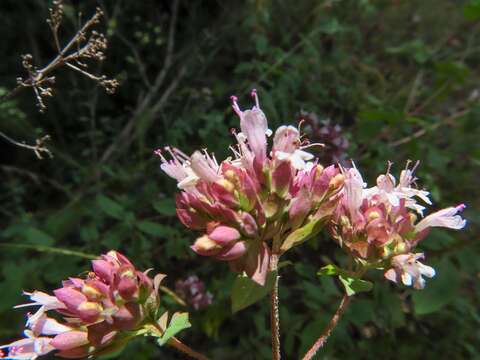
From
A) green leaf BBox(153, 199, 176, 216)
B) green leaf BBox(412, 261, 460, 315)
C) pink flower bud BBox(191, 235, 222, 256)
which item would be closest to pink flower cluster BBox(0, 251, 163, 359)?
pink flower bud BBox(191, 235, 222, 256)

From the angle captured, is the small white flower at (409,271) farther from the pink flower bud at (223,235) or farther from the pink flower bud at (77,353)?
the pink flower bud at (77,353)

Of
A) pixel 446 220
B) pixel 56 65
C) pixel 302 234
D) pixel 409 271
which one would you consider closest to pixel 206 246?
pixel 302 234

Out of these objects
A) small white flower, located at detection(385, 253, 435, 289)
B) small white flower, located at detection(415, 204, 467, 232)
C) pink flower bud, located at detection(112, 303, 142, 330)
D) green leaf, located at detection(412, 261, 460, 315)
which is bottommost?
green leaf, located at detection(412, 261, 460, 315)

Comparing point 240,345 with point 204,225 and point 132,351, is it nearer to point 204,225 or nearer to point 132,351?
point 132,351

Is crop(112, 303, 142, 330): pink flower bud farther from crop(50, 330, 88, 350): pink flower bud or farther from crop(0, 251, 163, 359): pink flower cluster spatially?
crop(50, 330, 88, 350): pink flower bud

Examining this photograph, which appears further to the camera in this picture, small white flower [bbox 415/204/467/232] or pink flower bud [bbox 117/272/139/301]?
small white flower [bbox 415/204/467/232]

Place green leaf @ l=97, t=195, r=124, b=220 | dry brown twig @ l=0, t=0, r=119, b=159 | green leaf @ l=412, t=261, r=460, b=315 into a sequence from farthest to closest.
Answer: green leaf @ l=97, t=195, r=124, b=220
green leaf @ l=412, t=261, r=460, b=315
dry brown twig @ l=0, t=0, r=119, b=159

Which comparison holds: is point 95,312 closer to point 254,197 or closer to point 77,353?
point 77,353
